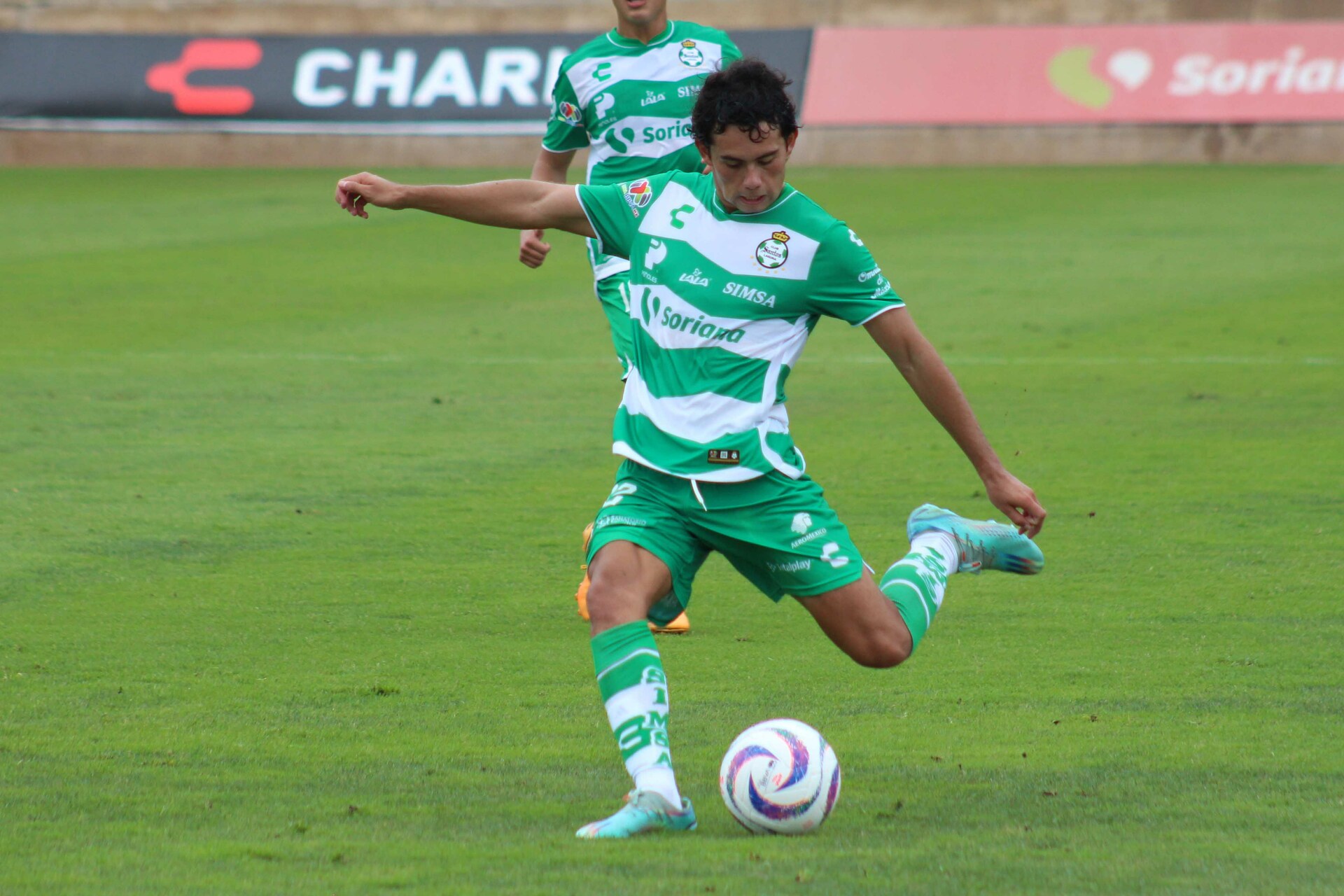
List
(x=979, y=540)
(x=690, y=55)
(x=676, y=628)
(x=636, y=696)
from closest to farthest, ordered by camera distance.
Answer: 1. (x=636, y=696)
2. (x=979, y=540)
3. (x=676, y=628)
4. (x=690, y=55)

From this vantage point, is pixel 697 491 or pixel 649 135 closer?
pixel 697 491

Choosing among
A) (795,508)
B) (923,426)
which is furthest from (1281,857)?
(923,426)

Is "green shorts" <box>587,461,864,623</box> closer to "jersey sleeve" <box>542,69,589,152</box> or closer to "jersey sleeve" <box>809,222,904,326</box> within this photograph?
"jersey sleeve" <box>809,222,904,326</box>

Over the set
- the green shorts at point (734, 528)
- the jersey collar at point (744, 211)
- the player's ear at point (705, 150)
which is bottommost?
the green shorts at point (734, 528)

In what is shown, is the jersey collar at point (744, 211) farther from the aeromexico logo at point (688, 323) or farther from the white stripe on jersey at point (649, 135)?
the white stripe on jersey at point (649, 135)

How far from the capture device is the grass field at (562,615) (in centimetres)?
416

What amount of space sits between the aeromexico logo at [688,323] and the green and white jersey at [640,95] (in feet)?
7.72

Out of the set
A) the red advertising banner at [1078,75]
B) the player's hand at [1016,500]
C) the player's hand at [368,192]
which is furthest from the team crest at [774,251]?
the red advertising banner at [1078,75]

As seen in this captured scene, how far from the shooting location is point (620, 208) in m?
4.76

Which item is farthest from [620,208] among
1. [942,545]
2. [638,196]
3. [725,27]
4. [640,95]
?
[725,27]

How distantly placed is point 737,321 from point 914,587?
0.91 meters

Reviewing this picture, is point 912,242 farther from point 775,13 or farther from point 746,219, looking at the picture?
point 746,219

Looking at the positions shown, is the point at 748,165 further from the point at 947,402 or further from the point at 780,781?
the point at 780,781

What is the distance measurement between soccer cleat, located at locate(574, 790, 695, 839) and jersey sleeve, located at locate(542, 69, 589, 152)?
11.9ft
